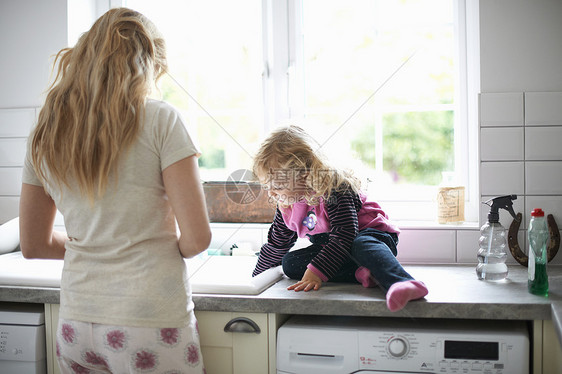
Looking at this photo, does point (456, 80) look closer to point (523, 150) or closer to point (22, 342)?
point (523, 150)

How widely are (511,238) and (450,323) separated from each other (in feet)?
1.58

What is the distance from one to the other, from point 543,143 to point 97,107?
4.47ft

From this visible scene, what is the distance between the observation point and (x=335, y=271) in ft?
4.67

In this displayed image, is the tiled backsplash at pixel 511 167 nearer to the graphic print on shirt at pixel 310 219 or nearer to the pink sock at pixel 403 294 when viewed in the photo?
the graphic print on shirt at pixel 310 219

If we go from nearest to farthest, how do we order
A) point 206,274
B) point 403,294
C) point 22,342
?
point 403,294
point 22,342
point 206,274

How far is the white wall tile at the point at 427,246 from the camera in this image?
69.6 inches

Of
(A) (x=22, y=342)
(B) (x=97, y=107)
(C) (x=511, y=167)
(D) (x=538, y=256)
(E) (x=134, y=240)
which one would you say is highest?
(B) (x=97, y=107)

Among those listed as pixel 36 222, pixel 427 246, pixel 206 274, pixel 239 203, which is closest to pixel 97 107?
pixel 36 222

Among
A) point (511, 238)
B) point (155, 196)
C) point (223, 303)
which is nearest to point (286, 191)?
point (223, 303)

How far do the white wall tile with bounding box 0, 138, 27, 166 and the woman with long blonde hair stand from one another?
1173mm

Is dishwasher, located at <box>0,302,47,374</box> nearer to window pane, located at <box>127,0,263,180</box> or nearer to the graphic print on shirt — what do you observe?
the graphic print on shirt

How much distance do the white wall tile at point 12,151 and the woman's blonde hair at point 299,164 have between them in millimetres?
1165

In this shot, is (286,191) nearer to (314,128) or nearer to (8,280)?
(314,128)

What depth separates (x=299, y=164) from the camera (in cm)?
143
